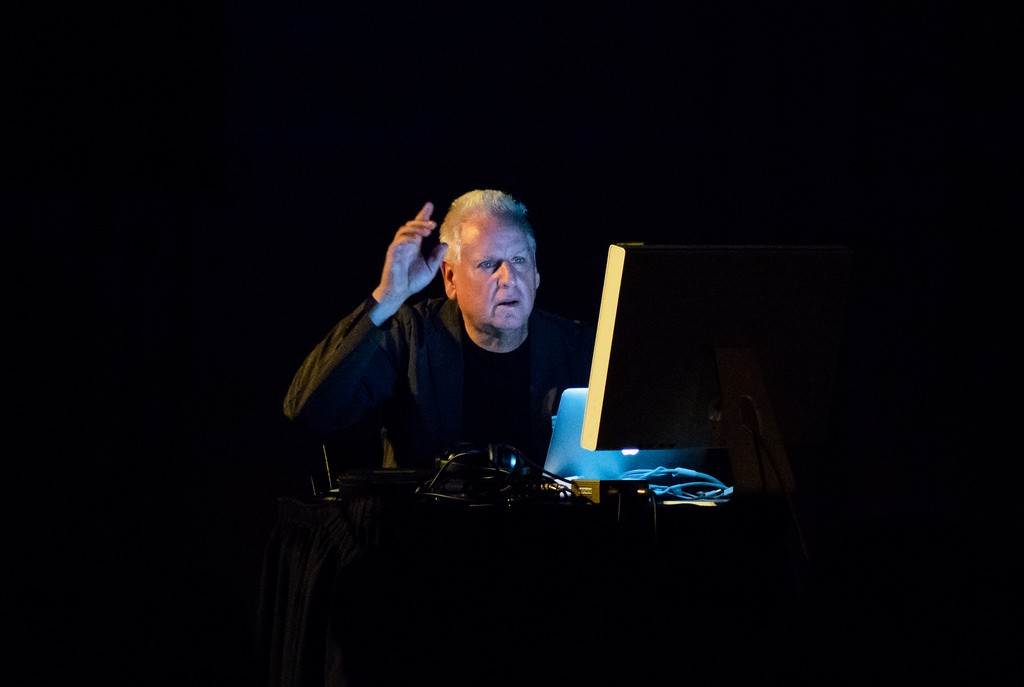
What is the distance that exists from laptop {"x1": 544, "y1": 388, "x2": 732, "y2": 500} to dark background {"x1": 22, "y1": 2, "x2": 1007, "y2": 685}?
45.9 inches

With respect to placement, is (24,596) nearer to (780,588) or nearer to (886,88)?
(780,588)

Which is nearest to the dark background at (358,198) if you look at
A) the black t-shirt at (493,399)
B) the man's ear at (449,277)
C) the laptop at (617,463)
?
the man's ear at (449,277)

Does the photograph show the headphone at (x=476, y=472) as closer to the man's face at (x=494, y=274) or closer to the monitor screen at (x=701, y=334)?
the monitor screen at (x=701, y=334)

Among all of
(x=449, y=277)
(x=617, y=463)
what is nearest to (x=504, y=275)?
(x=449, y=277)

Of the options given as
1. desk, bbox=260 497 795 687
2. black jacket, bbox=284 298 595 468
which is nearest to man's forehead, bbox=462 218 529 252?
black jacket, bbox=284 298 595 468

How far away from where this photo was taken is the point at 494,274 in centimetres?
267

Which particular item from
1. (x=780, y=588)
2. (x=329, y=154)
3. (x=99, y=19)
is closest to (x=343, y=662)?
(x=780, y=588)

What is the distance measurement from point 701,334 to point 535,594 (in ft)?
1.71

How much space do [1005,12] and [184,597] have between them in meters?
2.77

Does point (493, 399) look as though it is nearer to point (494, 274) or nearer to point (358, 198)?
point (494, 274)

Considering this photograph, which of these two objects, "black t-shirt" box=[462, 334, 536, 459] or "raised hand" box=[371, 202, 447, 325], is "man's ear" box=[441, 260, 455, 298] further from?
"raised hand" box=[371, 202, 447, 325]

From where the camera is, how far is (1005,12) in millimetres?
2816

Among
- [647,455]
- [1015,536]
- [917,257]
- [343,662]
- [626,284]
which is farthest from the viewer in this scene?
[917,257]

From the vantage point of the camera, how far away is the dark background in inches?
112
